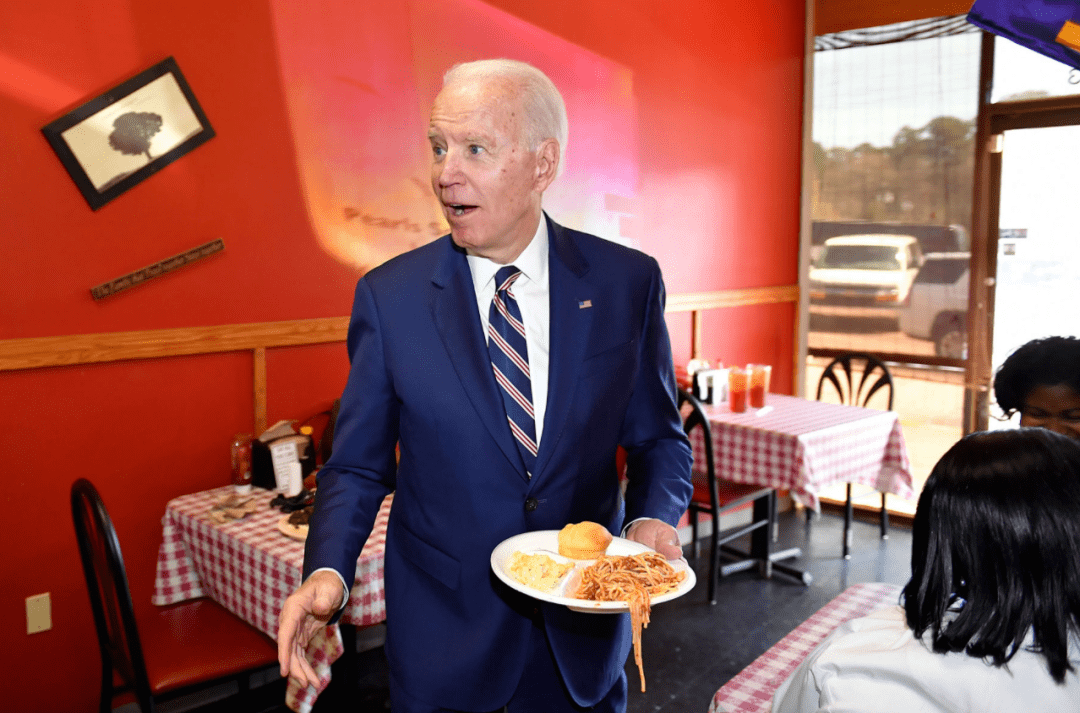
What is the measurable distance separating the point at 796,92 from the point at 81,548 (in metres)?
4.72

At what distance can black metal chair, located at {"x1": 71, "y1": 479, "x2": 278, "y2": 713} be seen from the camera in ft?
6.23

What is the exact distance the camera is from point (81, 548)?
6.82ft

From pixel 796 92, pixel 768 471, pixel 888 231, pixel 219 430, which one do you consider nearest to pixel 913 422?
pixel 888 231

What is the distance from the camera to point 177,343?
267cm

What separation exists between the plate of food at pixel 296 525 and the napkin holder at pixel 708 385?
227 centimetres

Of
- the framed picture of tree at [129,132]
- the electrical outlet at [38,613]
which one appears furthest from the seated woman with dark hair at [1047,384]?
the electrical outlet at [38,613]

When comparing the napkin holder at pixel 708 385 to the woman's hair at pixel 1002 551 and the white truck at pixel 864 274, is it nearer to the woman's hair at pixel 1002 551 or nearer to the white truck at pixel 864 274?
the white truck at pixel 864 274

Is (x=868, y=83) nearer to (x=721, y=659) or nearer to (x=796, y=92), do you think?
(x=796, y=92)

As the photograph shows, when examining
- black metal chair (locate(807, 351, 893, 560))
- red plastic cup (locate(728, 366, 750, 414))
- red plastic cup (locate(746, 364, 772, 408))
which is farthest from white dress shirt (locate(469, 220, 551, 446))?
black metal chair (locate(807, 351, 893, 560))

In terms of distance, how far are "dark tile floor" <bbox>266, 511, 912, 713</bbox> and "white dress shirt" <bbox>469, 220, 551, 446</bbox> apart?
1372 millimetres

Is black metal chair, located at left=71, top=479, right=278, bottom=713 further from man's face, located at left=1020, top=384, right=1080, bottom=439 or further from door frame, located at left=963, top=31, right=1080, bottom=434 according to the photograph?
door frame, located at left=963, top=31, right=1080, bottom=434

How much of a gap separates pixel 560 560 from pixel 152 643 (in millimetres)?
1553

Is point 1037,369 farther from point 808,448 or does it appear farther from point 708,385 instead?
point 708,385

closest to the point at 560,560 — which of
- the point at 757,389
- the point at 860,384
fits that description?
the point at 757,389
